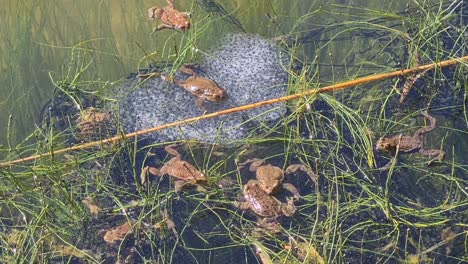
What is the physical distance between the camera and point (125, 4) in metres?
4.37

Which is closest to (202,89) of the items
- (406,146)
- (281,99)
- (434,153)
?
(281,99)

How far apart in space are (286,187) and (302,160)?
0.65 ft

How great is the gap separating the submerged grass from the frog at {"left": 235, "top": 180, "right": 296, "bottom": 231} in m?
0.04

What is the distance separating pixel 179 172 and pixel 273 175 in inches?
20.6

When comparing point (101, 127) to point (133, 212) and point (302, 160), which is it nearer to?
point (133, 212)

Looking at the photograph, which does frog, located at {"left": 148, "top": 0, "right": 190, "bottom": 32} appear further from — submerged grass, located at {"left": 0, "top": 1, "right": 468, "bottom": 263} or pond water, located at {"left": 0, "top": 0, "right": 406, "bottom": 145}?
submerged grass, located at {"left": 0, "top": 1, "right": 468, "bottom": 263}

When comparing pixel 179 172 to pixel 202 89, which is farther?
pixel 202 89

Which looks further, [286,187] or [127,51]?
[127,51]

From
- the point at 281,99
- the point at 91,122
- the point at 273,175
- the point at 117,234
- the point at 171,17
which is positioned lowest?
the point at 117,234

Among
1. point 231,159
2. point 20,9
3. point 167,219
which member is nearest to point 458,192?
point 231,159

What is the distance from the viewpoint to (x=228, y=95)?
405cm

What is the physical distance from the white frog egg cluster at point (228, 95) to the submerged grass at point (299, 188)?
0.12m

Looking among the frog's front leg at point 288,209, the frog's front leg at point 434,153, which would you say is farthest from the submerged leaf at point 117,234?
the frog's front leg at point 434,153

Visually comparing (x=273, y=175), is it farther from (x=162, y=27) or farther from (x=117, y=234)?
(x=162, y=27)
